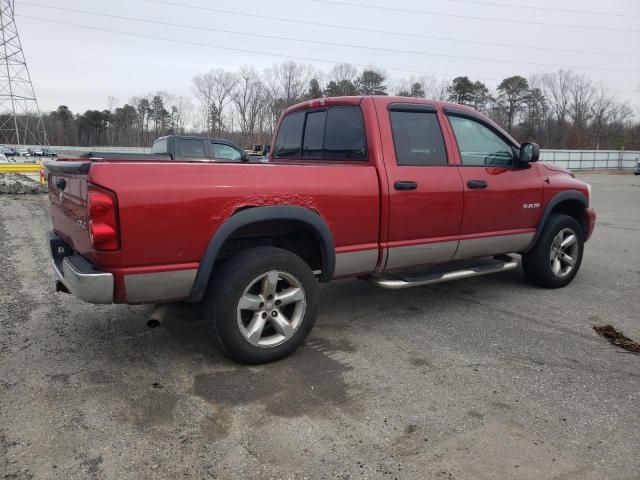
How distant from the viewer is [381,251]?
4.18m

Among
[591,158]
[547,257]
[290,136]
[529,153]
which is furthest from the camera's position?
[591,158]

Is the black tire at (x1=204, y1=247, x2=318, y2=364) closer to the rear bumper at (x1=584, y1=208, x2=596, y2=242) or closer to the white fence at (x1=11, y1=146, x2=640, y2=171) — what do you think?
the rear bumper at (x1=584, y1=208, x2=596, y2=242)

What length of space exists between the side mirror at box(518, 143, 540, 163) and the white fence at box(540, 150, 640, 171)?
41897 millimetres

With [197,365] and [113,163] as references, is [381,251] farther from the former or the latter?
[113,163]

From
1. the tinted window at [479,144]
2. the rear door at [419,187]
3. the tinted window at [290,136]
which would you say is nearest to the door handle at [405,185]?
the rear door at [419,187]

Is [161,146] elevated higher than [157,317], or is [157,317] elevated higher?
[161,146]

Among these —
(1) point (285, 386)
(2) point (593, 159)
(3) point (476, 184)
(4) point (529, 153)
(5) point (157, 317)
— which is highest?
(2) point (593, 159)

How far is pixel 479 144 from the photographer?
4980 millimetres

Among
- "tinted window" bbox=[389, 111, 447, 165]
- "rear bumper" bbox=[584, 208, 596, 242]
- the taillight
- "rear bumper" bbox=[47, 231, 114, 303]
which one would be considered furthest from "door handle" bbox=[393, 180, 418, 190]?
"rear bumper" bbox=[584, 208, 596, 242]

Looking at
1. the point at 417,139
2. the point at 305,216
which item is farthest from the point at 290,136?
the point at 305,216

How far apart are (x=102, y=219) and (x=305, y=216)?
1370mm

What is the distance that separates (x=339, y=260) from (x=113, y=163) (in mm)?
1810

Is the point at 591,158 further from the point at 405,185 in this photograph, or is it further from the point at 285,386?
the point at 285,386

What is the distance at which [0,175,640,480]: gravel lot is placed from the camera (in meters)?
2.52
